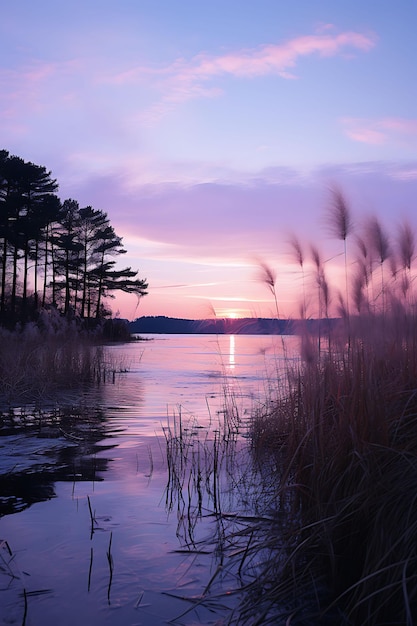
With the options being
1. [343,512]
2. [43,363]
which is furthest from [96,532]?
[43,363]

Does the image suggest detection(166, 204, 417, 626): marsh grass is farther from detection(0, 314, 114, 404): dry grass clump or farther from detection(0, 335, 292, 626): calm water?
detection(0, 314, 114, 404): dry grass clump

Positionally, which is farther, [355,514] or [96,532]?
[96,532]

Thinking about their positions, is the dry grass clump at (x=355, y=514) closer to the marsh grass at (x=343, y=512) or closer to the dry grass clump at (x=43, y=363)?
the marsh grass at (x=343, y=512)

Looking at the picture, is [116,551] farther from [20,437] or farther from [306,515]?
[20,437]

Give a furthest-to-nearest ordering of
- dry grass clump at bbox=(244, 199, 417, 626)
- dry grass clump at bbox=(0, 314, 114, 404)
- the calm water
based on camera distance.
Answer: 1. dry grass clump at bbox=(0, 314, 114, 404)
2. the calm water
3. dry grass clump at bbox=(244, 199, 417, 626)

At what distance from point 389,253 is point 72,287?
121ft

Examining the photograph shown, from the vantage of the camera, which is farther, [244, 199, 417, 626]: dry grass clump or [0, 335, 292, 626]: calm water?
[0, 335, 292, 626]: calm water

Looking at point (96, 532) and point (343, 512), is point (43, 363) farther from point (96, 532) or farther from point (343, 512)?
point (343, 512)

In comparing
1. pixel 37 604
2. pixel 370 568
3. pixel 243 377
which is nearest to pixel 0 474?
pixel 37 604

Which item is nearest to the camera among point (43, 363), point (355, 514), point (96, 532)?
point (355, 514)

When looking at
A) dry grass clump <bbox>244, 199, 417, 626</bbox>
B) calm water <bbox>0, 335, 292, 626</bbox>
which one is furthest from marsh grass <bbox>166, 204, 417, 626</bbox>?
calm water <bbox>0, 335, 292, 626</bbox>

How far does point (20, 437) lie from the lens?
22.7 ft

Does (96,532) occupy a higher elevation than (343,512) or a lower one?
lower

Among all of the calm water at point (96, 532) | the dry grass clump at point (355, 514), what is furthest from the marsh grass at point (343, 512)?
the calm water at point (96, 532)
